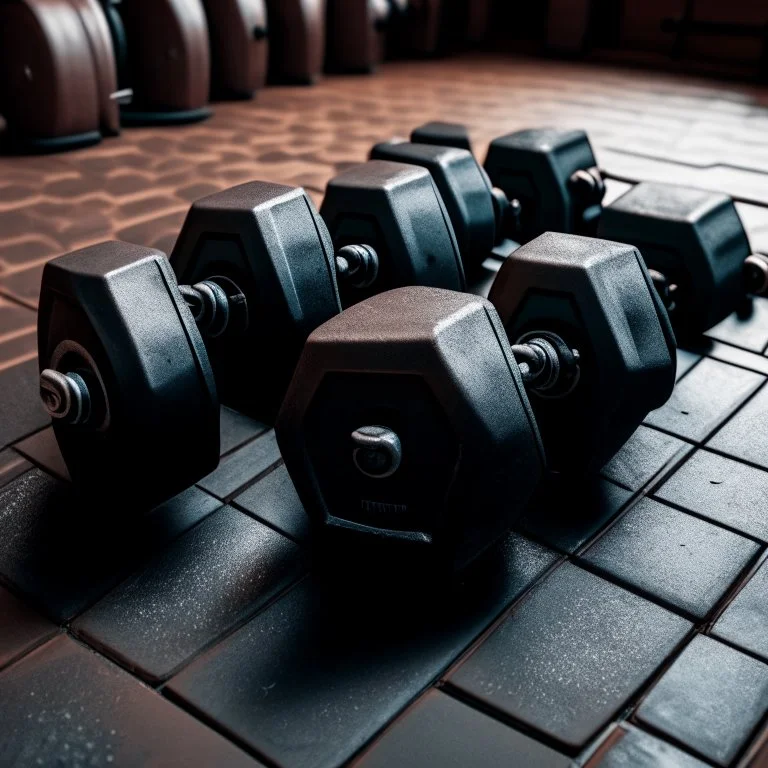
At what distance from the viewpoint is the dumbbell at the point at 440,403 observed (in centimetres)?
74

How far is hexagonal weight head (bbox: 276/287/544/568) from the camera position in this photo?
→ 2.43 ft

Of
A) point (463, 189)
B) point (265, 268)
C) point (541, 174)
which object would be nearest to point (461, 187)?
point (463, 189)

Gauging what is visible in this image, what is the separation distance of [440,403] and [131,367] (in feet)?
0.91

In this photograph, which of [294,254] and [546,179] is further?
[546,179]

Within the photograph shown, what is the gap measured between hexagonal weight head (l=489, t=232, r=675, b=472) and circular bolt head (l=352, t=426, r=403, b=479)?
0.23 metres

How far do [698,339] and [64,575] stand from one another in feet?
2.92

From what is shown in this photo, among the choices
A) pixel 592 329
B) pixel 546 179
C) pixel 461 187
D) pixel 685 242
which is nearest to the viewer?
pixel 592 329

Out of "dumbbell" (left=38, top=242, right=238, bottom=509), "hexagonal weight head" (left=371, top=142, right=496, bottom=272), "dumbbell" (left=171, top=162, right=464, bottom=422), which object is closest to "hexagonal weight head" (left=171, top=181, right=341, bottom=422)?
"dumbbell" (left=171, top=162, right=464, bottom=422)

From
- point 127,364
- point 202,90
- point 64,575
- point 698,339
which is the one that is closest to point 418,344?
point 127,364

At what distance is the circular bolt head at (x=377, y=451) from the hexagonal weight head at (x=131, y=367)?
0.60 ft

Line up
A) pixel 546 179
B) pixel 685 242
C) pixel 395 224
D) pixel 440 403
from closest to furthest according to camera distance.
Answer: pixel 440 403, pixel 395 224, pixel 685 242, pixel 546 179

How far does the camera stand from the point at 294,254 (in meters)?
0.98

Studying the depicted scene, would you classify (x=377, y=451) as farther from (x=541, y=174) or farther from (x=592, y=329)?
(x=541, y=174)

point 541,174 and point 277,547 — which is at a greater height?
point 541,174
